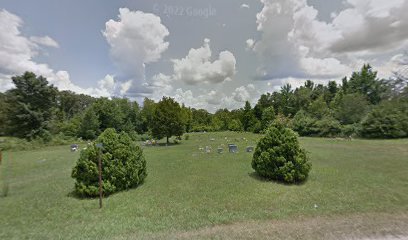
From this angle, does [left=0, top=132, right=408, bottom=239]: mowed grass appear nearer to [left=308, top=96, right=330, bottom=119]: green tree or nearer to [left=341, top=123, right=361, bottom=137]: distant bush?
[left=341, top=123, right=361, bottom=137]: distant bush

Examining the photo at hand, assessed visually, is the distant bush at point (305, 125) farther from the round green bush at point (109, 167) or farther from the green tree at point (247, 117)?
the round green bush at point (109, 167)

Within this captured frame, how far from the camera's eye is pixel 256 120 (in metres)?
49.4

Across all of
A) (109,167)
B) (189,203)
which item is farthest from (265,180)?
(109,167)

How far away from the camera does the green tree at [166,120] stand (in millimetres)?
23891

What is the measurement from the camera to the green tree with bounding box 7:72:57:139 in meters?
26.8

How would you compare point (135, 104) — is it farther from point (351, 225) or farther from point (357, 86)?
point (357, 86)

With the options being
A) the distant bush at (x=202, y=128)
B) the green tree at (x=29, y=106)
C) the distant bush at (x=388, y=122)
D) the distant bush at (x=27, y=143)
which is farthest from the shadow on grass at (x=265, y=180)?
the distant bush at (x=202, y=128)

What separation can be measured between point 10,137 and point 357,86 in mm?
64052

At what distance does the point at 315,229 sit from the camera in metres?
4.94

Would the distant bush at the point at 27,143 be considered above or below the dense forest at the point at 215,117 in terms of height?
below

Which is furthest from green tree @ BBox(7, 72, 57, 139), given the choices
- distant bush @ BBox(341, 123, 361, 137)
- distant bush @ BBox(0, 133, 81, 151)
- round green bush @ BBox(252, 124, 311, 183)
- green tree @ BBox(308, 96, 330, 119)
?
green tree @ BBox(308, 96, 330, 119)

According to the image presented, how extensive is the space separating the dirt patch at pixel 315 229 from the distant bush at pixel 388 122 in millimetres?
27406

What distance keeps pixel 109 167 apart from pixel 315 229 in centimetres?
630

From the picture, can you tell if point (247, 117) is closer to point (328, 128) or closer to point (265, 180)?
point (328, 128)
